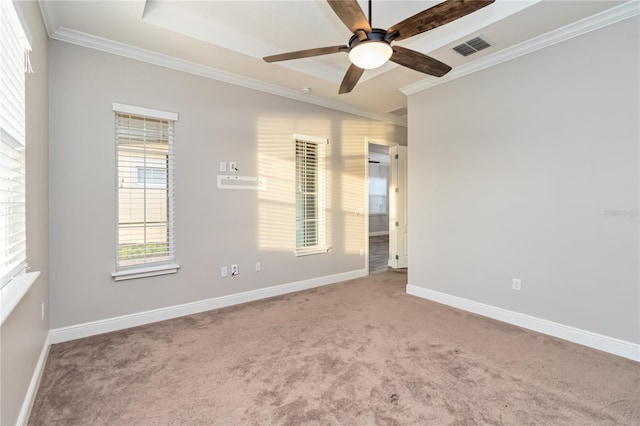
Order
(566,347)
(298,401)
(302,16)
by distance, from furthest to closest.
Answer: (302,16)
(566,347)
(298,401)

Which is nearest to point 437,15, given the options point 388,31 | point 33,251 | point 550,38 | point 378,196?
point 388,31

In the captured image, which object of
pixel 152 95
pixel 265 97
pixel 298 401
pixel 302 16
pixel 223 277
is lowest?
pixel 298 401

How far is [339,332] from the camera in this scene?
2871mm

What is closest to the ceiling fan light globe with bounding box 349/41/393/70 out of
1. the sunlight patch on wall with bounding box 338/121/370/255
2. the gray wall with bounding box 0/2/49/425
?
the gray wall with bounding box 0/2/49/425

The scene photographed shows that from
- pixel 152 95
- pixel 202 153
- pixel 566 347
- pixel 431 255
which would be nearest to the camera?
pixel 566 347

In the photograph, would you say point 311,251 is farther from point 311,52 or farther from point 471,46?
point 471,46

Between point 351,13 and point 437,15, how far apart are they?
1.62 ft

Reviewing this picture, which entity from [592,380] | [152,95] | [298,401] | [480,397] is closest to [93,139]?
[152,95]

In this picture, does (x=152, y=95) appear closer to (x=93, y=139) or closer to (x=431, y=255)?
(x=93, y=139)

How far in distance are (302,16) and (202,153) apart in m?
1.75

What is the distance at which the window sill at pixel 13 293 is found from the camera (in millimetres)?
1286

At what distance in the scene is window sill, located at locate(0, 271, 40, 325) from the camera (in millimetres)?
1286

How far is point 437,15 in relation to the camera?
5.61ft

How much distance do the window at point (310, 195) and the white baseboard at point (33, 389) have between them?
2.70 m
